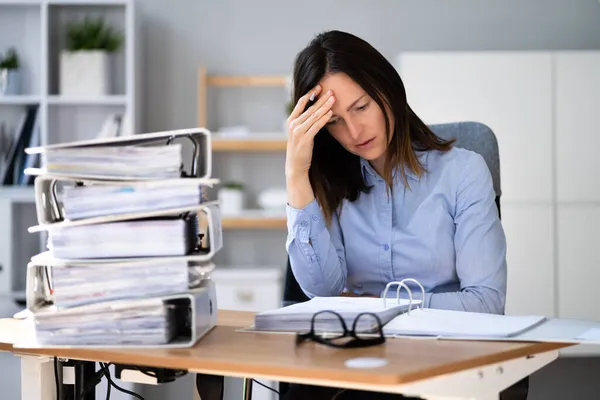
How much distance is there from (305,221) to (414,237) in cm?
25

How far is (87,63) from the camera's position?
3.91 metres

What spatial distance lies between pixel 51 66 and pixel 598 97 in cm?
261

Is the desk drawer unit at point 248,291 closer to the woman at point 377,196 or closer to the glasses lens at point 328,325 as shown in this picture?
the woman at point 377,196

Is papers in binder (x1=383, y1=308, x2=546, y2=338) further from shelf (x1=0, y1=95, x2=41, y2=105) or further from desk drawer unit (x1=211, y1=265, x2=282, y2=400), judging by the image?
shelf (x1=0, y1=95, x2=41, y2=105)

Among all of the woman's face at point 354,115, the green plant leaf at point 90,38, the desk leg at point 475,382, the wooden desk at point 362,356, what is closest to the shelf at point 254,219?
the green plant leaf at point 90,38

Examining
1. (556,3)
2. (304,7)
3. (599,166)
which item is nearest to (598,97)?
(599,166)

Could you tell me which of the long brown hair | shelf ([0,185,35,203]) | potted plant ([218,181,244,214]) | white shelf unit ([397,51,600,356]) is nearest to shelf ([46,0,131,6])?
shelf ([0,185,35,203])

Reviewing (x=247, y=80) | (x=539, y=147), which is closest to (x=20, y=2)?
(x=247, y=80)

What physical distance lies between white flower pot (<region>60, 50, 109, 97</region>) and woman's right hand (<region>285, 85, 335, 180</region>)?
2351 millimetres

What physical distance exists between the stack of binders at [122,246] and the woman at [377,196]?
56 cm

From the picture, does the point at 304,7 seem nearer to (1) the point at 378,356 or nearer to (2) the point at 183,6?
(2) the point at 183,6

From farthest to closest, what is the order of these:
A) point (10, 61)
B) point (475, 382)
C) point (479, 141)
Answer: point (10, 61) < point (479, 141) < point (475, 382)

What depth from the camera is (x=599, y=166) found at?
3.74m

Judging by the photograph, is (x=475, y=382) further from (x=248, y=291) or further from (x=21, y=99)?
(x=21, y=99)
